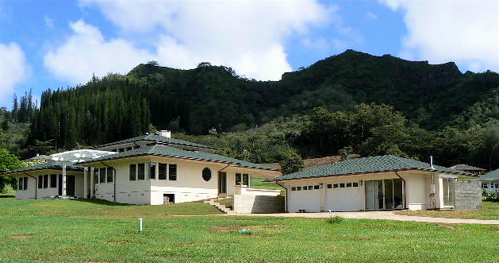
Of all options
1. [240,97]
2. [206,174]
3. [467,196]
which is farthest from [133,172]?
[240,97]

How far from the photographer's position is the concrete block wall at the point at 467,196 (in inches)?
1272

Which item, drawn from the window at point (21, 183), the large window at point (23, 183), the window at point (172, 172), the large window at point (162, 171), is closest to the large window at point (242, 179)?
the window at point (172, 172)

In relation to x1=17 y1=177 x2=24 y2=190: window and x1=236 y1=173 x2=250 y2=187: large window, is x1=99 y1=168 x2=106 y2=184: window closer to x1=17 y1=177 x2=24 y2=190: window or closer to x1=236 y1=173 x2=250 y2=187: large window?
x1=236 y1=173 x2=250 y2=187: large window

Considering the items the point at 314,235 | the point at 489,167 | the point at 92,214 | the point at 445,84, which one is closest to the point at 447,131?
the point at 489,167

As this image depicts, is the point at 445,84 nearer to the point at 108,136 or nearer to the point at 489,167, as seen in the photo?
the point at 489,167

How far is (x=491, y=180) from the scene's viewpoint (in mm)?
54562

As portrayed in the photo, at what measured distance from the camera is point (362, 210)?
32344mm

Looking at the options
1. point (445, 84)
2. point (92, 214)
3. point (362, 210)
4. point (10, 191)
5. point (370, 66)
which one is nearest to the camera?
point (92, 214)

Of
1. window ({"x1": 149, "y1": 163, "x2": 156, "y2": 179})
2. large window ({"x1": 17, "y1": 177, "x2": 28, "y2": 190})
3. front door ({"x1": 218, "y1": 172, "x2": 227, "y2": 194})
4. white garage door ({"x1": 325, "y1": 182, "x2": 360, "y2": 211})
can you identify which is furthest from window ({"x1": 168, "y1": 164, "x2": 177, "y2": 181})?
large window ({"x1": 17, "y1": 177, "x2": 28, "y2": 190})

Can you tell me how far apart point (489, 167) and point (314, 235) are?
67.0 meters

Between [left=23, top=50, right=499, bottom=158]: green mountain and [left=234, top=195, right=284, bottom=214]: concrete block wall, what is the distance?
64.7 m

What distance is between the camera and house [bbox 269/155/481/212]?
31188 millimetres

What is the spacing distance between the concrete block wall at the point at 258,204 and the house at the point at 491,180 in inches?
877

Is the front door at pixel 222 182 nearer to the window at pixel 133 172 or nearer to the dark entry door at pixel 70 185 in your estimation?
the window at pixel 133 172
